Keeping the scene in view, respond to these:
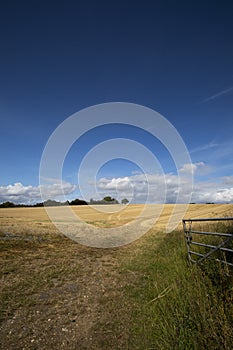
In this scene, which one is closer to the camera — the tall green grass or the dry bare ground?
the tall green grass

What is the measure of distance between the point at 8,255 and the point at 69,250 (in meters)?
3.26

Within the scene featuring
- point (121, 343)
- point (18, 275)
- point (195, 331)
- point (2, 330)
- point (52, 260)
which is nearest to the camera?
point (195, 331)

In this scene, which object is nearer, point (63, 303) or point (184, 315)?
point (184, 315)

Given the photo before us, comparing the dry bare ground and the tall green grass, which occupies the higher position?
the tall green grass

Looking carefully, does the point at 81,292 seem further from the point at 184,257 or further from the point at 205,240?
the point at 205,240

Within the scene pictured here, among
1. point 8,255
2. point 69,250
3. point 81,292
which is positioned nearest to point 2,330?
point 81,292

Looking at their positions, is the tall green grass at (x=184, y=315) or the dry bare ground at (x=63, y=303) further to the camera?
the dry bare ground at (x=63, y=303)

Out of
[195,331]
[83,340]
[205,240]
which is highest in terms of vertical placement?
[205,240]

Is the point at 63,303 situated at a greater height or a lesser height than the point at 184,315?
lesser

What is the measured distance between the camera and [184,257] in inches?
309

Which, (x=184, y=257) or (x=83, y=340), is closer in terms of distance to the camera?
(x=83, y=340)

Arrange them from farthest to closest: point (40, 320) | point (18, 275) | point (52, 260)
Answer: point (52, 260), point (18, 275), point (40, 320)

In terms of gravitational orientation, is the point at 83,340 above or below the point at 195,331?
below

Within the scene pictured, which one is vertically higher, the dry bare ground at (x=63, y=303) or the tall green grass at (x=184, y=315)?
the tall green grass at (x=184, y=315)
